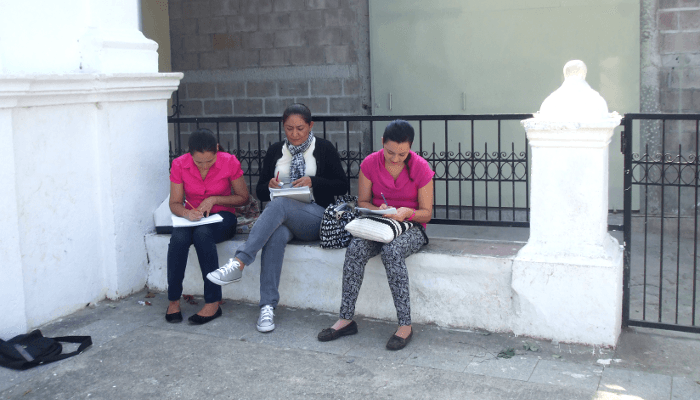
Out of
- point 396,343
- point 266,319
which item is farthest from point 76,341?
point 396,343

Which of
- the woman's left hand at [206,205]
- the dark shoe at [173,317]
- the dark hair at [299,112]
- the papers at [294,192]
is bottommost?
the dark shoe at [173,317]

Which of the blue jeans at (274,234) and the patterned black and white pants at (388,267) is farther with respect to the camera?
the blue jeans at (274,234)

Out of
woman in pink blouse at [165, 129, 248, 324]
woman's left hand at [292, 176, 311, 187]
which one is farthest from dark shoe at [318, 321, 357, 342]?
woman's left hand at [292, 176, 311, 187]

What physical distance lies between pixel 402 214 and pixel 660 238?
11.3 feet

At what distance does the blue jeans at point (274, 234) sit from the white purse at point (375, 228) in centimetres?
52

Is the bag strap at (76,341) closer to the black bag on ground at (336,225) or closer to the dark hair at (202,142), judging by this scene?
the dark hair at (202,142)

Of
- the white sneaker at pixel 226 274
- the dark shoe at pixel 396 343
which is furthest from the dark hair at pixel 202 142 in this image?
the dark shoe at pixel 396 343

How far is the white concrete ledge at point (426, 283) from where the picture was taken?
4434mm

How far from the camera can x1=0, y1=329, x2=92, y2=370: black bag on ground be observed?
4.12 metres

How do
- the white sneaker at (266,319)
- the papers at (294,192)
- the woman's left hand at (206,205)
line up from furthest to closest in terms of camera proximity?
1. the woman's left hand at (206,205)
2. the papers at (294,192)
3. the white sneaker at (266,319)

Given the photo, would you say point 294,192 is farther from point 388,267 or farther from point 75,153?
point 75,153

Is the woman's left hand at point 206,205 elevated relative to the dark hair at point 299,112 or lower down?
lower down

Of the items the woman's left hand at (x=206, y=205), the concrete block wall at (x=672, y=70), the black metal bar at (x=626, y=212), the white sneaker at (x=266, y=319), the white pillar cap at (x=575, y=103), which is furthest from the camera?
the concrete block wall at (x=672, y=70)

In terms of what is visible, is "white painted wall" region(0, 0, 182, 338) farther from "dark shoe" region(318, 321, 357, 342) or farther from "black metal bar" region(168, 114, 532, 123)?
"dark shoe" region(318, 321, 357, 342)
